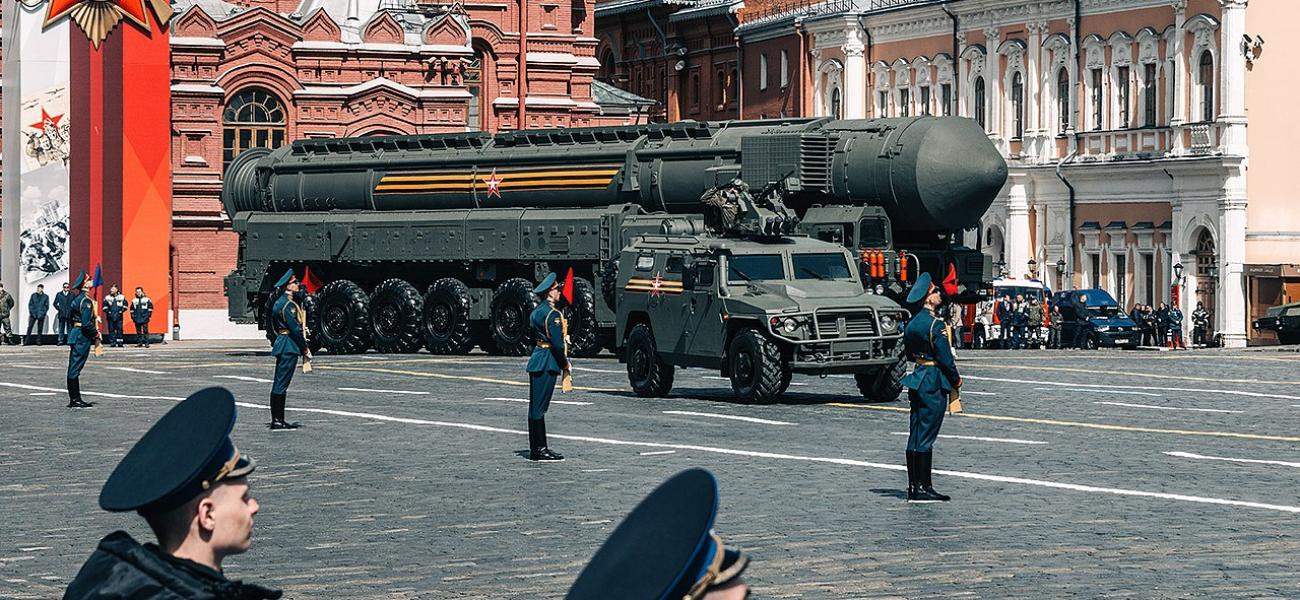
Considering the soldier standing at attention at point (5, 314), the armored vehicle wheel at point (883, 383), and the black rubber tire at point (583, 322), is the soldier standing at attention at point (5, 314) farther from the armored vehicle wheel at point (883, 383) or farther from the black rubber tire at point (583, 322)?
the armored vehicle wheel at point (883, 383)

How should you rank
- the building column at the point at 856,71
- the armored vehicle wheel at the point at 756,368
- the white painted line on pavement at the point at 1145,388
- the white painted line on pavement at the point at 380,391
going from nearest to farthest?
the armored vehicle wheel at the point at 756,368 < the white painted line on pavement at the point at 1145,388 < the white painted line on pavement at the point at 380,391 < the building column at the point at 856,71

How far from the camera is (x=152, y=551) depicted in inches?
198

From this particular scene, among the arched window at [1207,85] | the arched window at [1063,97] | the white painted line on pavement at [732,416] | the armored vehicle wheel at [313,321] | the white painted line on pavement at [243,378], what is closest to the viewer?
the white painted line on pavement at [732,416]

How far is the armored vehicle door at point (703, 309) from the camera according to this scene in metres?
27.8

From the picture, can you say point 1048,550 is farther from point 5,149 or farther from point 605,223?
point 5,149

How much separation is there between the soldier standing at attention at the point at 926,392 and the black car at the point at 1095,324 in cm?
3582

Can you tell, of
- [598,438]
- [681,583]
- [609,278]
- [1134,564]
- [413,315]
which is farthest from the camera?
[413,315]

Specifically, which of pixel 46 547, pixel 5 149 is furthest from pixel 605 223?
pixel 46 547

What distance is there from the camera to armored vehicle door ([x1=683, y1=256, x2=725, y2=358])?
2775cm

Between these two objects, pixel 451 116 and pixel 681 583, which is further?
pixel 451 116

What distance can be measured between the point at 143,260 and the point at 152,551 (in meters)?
50.9

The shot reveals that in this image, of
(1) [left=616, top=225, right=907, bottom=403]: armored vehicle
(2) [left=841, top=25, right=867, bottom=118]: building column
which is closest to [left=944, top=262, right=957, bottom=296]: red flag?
(1) [left=616, top=225, right=907, bottom=403]: armored vehicle

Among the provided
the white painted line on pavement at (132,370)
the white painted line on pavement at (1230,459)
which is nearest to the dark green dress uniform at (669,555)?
the white painted line on pavement at (1230,459)

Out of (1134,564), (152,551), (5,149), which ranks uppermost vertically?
(5,149)
